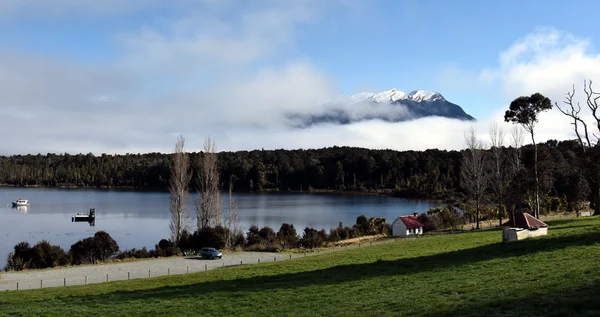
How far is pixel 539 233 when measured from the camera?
28.8 metres

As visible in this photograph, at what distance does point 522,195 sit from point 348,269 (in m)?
30.3

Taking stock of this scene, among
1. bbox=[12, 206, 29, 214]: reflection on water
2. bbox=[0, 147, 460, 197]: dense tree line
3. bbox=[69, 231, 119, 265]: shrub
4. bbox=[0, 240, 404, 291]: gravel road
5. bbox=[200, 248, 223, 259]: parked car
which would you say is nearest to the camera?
bbox=[0, 240, 404, 291]: gravel road

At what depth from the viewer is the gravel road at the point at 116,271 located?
91.9 feet

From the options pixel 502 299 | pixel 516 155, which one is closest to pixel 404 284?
pixel 502 299

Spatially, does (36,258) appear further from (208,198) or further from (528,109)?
(528,109)

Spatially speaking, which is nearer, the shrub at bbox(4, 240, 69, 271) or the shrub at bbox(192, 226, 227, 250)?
the shrub at bbox(4, 240, 69, 271)

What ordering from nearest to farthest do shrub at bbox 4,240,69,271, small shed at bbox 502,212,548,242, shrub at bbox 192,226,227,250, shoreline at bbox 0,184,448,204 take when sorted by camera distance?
small shed at bbox 502,212,548,242 < shrub at bbox 4,240,69,271 < shrub at bbox 192,226,227,250 < shoreline at bbox 0,184,448,204

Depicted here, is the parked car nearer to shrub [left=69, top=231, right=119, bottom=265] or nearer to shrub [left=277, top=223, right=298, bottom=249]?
shrub [left=69, top=231, right=119, bottom=265]

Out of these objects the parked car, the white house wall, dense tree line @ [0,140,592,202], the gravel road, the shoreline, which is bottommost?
the gravel road

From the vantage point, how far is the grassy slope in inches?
465

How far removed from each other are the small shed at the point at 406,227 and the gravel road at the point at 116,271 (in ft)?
57.0

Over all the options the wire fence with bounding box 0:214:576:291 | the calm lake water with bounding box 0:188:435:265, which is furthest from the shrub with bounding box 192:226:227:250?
the calm lake water with bounding box 0:188:435:265

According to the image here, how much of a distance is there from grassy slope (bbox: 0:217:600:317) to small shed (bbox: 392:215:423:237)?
89.8 ft

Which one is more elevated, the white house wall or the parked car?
the white house wall
